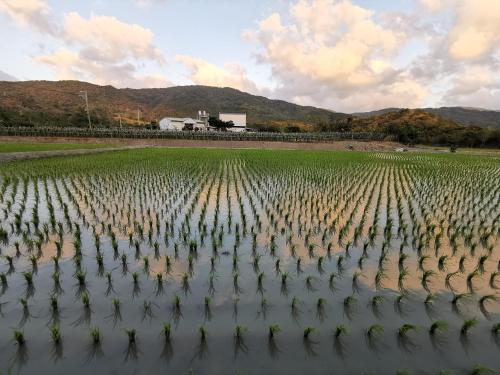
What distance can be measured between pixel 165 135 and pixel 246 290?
55.4 m

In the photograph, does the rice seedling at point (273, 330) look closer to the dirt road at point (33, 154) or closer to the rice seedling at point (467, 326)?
the rice seedling at point (467, 326)

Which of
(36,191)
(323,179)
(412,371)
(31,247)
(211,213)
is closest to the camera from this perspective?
(412,371)

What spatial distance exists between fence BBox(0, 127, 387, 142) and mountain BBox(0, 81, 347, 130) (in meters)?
30.8

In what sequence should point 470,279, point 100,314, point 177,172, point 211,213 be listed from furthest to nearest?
point 177,172 → point 211,213 → point 470,279 → point 100,314

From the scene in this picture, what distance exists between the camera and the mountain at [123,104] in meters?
97.5

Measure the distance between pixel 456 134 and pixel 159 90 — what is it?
169 metres

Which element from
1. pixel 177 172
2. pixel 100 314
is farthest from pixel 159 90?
pixel 100 314

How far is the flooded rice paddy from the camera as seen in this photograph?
3.37 meters

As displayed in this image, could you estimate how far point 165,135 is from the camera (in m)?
56.9

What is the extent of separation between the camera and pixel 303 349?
3480mm

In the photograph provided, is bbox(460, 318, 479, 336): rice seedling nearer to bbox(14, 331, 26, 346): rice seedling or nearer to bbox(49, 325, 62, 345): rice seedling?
bbox(49, 325, 62, 345): rice seedling

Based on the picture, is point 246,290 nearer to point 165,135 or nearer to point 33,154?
point 33,154

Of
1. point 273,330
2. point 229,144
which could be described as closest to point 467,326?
point 273,330

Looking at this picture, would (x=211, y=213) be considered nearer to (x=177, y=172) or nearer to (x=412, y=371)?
(x=412, y=371)
